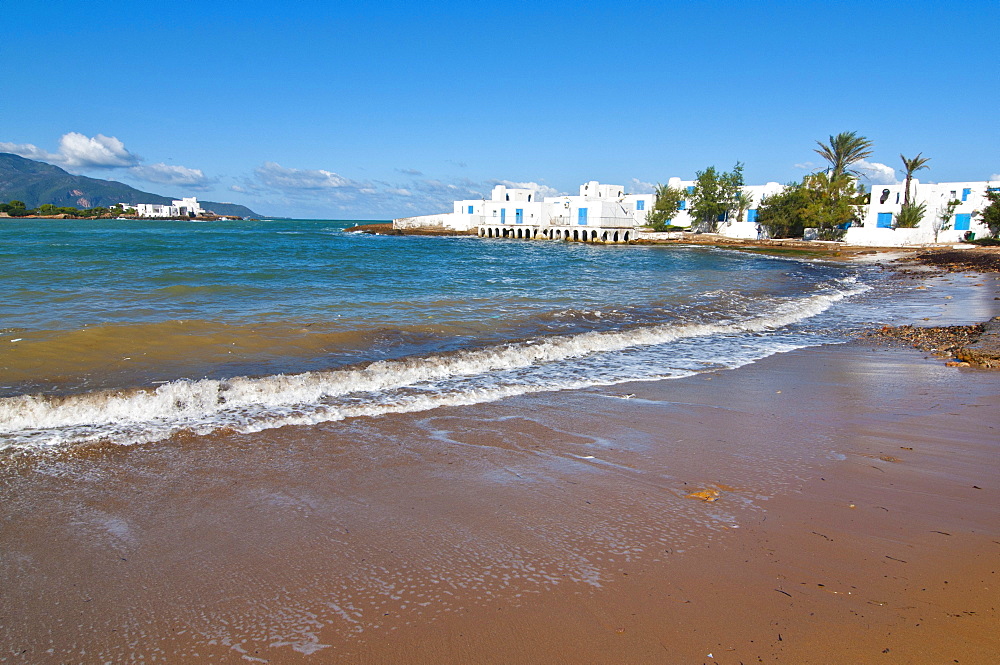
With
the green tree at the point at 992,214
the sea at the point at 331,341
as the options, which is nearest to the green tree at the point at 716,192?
the green tree at the point at 992,214

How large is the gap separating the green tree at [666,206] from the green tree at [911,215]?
77.8 ft

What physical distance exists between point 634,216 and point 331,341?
58021 mm

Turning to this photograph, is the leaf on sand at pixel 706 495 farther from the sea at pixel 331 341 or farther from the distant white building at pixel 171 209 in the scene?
the distant white building at pixel 171 209

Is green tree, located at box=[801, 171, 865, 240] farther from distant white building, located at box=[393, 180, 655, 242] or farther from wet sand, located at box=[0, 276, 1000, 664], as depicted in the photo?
wet sand, located at box=[0, 276, 1000, 664]

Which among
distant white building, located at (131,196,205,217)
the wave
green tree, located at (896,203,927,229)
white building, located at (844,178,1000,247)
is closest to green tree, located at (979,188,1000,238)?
white building, located at (844,178,1000,247)

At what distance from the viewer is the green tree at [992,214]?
37.3 m

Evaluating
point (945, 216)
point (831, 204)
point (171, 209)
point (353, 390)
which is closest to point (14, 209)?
point (171, 209)

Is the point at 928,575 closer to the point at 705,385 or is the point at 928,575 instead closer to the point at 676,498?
the point at 676,498

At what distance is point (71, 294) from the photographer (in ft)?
47.2

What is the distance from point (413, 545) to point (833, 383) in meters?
5.87

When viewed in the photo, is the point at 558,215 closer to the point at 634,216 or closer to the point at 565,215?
the point at 565,215

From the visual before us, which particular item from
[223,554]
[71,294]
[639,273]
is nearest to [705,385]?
[223,554]

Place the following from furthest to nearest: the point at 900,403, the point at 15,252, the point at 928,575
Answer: the point at 15,252, the point at 900,403, the point at 928,575

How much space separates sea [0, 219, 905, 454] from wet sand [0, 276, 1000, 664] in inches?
40.9
